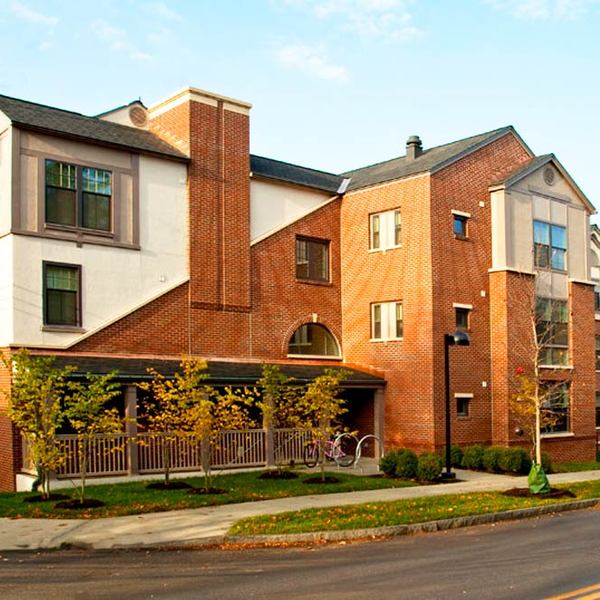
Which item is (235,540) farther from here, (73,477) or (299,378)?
(299,378)

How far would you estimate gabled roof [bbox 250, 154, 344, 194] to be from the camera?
28381 mm

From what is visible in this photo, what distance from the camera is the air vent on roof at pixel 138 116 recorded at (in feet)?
89.7

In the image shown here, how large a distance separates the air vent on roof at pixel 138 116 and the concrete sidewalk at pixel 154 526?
1473cm

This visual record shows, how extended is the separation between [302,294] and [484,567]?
18.8m

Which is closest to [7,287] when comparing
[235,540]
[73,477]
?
[73,477]

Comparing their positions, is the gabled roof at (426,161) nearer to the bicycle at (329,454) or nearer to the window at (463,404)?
the window at (463,404)

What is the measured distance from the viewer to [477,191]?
2930 cm

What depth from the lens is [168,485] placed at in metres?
19.3

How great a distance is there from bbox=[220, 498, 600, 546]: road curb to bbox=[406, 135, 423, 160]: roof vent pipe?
17.4 m

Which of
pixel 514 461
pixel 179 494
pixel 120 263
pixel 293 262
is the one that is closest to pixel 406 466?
pixel 514 461

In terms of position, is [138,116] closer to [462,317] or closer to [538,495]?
[462,317]

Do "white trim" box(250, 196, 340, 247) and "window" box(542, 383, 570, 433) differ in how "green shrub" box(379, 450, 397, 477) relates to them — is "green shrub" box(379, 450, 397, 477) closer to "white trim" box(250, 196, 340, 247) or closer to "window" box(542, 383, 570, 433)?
"white trim" box(250, 196, 340, 247)

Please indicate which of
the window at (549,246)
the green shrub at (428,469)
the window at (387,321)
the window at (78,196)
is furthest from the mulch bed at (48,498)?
the window at (549,246)

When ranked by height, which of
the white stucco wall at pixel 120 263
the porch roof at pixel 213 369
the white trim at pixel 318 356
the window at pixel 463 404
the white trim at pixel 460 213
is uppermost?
the white trim at pixel 460 213
